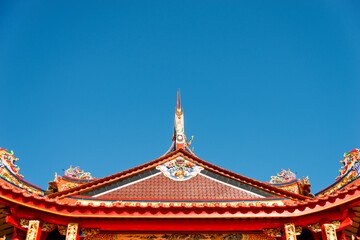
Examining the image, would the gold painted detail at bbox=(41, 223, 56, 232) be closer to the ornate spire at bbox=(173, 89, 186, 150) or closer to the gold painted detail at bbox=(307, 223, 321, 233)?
the ornate spire at bbox=(173, 89, 186, 150)

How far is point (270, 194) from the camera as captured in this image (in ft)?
35.3

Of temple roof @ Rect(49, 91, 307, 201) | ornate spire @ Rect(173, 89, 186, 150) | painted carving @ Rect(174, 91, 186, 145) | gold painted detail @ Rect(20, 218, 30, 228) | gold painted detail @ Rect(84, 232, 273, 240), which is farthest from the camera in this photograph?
painted carving @ Rect(174, 91, 186, 145)

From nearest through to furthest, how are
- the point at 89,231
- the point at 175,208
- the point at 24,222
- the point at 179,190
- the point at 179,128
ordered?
the point at 24,222
the point at 175,208
the point at 89,231
the point at 179,190
the point at 179,128

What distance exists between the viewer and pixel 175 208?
Answer: 9.31 m

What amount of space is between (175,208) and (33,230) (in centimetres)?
324

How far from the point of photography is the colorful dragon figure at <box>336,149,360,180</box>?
1041 cm

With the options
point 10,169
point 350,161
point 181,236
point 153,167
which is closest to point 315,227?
point 350,161

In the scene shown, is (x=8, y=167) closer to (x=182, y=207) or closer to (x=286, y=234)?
(x=182, y=207)

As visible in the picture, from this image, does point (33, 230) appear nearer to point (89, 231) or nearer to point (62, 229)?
point (62, 229)

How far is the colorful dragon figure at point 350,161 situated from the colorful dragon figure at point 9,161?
8.66 meters

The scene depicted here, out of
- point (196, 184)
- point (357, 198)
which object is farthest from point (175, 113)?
point (357, 198)

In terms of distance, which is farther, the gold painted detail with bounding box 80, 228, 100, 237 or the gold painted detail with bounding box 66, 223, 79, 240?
the gold painted detail with bounding box 80, 228, 100, 237

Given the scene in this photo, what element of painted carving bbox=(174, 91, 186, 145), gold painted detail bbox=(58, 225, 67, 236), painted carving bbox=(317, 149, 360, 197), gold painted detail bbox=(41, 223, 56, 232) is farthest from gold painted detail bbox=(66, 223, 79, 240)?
painted carving bbox=(317, 149, 360, 197)

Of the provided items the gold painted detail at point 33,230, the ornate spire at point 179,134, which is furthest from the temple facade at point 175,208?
the ornate spire at point 179,134
